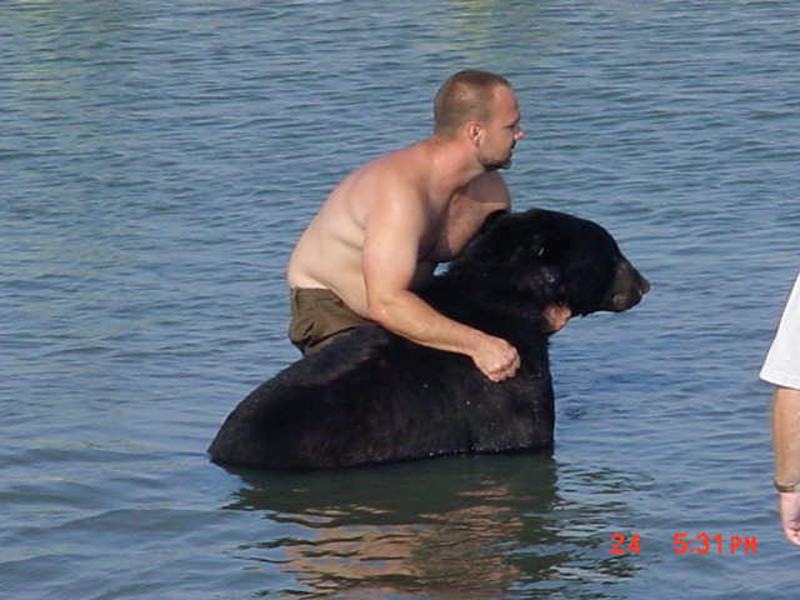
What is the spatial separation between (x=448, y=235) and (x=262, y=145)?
656 centimetres

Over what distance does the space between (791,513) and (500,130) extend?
10.9 feet


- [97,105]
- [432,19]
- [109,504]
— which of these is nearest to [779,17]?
[432,19]

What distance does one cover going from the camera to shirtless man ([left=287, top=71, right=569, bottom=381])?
762cm

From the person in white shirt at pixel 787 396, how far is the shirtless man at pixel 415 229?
297 cm

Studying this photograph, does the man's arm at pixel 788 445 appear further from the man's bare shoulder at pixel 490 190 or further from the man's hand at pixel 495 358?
the man's bare shoulder at pixel 490 190

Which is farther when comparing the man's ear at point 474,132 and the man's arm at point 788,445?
the man's ear at point 474,132

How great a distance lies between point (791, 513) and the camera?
187 inches

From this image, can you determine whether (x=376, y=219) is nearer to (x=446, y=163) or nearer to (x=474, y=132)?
(x=446, y=163)

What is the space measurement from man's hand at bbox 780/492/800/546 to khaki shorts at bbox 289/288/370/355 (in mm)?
3521

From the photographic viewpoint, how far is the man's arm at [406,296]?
756 cm

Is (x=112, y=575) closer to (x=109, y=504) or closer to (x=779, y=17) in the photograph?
(x=109, y=504)
